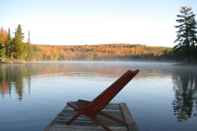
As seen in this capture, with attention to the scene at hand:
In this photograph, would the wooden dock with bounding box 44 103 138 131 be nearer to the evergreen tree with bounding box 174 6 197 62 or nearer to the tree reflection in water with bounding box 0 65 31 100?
the tree reflection in water with bounding box 0 65 31 100

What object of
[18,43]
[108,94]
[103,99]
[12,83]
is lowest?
[12,83]

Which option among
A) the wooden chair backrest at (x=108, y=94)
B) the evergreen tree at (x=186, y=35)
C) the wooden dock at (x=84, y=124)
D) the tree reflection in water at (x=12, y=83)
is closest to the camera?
the wooden dock at (x=84, y=124)

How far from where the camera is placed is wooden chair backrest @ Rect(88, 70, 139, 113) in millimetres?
11117

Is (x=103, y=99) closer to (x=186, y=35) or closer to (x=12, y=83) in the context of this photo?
(x=12, y=83)

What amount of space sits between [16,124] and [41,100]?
7.15 metres

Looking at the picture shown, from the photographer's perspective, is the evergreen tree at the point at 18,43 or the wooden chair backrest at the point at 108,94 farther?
the evergreen tree at the point at 18,43

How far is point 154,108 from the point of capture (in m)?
18.0

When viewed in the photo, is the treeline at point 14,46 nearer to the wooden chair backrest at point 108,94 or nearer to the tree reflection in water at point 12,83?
the tree reflection in water at point 12,83

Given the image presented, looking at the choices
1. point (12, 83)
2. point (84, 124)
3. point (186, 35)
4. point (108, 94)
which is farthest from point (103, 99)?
point (186, 35)

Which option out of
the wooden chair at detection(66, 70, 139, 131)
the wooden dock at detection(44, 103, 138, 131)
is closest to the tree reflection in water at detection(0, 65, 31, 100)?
the wooden dock at detection(44, 103, 138, 131)

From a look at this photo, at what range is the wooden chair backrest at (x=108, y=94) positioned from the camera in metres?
11.1

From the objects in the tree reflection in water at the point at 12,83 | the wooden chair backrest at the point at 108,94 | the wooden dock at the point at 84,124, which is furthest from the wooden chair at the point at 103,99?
the tree reflection in water at the point at 12,83

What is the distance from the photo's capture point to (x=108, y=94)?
36.4ft

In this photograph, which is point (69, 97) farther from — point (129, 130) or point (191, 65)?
point (191, 65)
